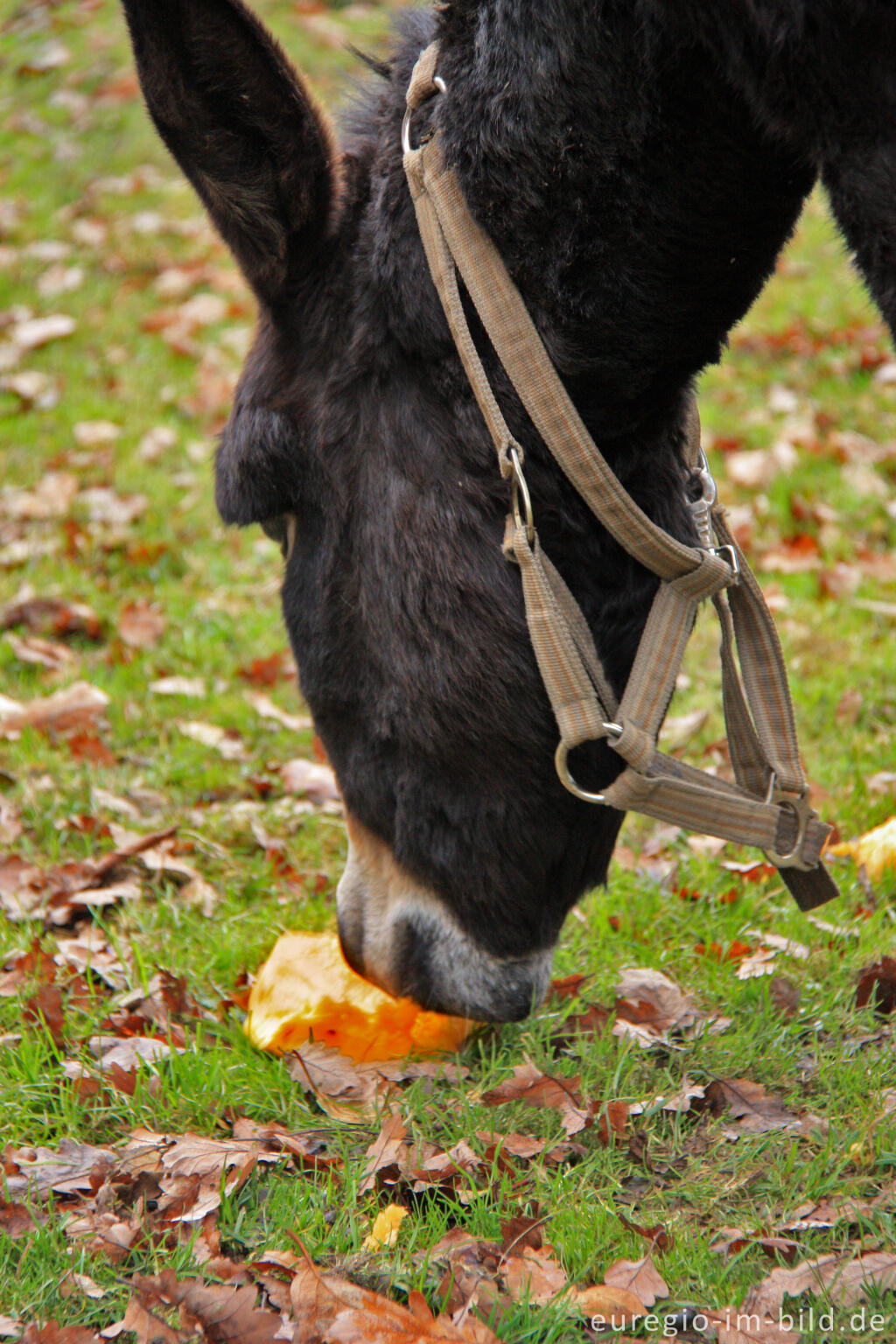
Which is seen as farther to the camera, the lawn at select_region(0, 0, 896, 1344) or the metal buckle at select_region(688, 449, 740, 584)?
the metal buckle at select_region(688, 449, 740, 584)

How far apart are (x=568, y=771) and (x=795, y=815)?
0.57m

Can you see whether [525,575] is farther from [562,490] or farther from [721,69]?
[721,69]

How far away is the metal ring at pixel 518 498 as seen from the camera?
1.97 m

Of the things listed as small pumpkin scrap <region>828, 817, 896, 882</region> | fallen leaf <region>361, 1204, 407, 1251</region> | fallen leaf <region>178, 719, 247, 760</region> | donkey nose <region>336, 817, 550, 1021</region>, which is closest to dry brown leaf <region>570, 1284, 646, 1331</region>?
fallen leaf <region>361, 1204, 407, 1251</region>

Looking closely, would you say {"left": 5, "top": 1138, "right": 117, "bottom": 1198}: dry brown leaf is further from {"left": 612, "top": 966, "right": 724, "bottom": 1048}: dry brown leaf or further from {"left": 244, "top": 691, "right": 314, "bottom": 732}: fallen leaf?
{"left": 244, "top": 691, "right": 314, "bottom": 732}: fallen leaf

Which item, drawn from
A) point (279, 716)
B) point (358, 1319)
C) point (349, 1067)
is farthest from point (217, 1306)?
point (279, 716)

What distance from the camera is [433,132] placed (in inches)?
78.2

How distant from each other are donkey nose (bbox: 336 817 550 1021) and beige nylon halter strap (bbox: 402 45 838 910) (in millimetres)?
415

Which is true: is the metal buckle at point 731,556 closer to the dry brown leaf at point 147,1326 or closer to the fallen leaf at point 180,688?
the dry brown leaf at point 147,1326


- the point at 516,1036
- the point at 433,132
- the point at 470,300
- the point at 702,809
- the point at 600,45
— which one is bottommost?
the point at 516,1036

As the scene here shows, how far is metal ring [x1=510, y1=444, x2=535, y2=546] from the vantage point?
6.45 ft

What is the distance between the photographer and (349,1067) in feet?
8.50

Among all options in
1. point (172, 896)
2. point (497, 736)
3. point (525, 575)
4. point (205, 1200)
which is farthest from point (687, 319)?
point (172, 896)

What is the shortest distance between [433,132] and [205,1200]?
74.1 inches
